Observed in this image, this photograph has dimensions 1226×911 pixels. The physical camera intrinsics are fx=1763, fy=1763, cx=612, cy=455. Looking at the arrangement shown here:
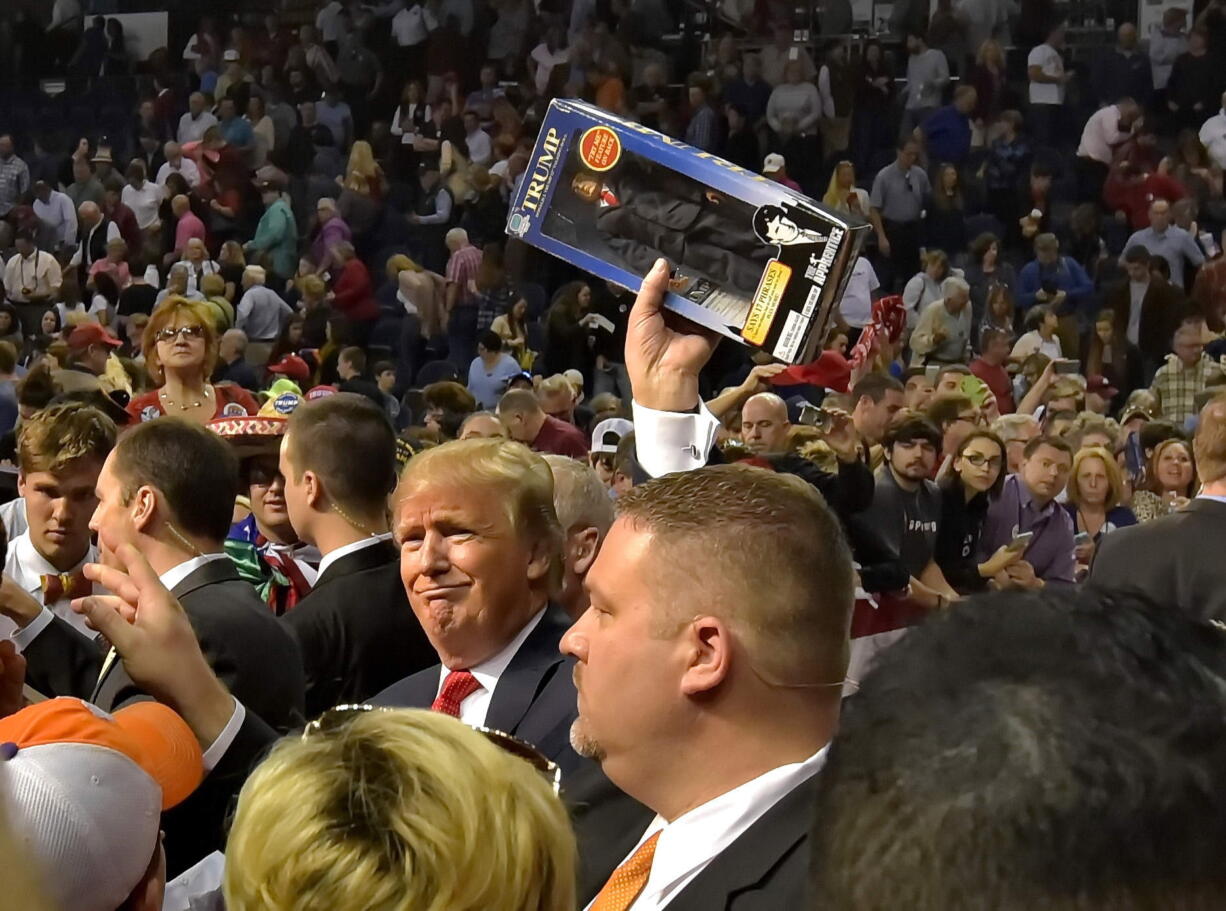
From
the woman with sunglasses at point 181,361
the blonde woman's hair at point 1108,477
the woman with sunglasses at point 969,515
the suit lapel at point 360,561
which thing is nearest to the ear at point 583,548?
the suit lapel at point 360,561

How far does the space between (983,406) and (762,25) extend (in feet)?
36.0

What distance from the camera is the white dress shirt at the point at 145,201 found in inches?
728

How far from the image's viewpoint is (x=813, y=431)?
675 centimetres

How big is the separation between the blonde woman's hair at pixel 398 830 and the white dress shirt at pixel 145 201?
693 inches

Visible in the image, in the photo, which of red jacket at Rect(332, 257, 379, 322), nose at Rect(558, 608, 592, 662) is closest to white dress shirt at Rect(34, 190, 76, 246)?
red jacket at Rect(332, 257, 379, 322)

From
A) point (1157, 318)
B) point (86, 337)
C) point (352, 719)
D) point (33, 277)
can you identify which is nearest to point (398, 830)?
point (352, 719)

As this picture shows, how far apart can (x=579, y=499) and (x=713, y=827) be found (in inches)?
65.0

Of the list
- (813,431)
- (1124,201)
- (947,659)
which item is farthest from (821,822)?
(1124,201)

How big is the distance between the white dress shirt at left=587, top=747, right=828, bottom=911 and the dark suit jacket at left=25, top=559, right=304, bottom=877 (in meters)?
0.73

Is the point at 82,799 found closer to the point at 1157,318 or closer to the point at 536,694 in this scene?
the point at 536,694

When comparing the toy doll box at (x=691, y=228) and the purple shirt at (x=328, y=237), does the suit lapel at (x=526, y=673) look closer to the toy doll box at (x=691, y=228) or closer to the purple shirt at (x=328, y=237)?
the toy doll box at (x=691, y=228)

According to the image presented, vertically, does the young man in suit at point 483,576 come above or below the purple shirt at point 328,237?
above

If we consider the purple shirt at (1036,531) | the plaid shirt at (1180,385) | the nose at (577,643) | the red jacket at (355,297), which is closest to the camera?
the nose at (577,643)

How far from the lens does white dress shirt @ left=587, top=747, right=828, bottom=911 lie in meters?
1.99
